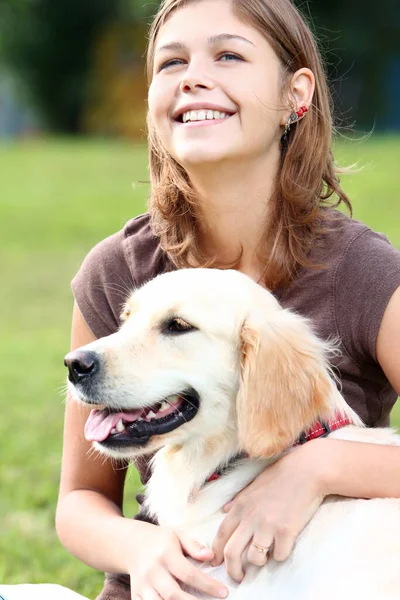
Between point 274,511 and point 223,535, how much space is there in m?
0.16

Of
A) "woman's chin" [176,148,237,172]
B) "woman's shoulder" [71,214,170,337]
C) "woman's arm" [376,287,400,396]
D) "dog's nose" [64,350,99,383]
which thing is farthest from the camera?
"woman's shoulder" [71,214,170,337]

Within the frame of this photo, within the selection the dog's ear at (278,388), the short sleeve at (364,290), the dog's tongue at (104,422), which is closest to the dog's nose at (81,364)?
the dog's tongue at (104,422)

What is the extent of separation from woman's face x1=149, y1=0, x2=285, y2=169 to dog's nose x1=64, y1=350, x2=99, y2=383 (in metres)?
0.69

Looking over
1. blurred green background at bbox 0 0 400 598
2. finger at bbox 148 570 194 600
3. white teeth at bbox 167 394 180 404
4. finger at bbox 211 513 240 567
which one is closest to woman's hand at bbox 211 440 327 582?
finger at bbox 211 513 240 567

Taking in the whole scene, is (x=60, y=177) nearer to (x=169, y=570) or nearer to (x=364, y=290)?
(x=364, y=290)

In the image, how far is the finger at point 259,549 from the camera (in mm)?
2344

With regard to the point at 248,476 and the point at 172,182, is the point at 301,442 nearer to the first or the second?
the point at 248,476

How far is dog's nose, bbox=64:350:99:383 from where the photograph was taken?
2.45 meters

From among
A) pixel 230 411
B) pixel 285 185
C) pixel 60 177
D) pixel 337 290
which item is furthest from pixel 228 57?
pixel 60 177

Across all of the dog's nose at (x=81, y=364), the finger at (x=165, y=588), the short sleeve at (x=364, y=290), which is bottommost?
the finger at (x=165, y=588)

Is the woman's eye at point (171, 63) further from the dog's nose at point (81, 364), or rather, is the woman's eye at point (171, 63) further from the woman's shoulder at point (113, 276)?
the dog's nose at point (81, 364)

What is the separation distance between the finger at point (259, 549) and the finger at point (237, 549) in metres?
0.02

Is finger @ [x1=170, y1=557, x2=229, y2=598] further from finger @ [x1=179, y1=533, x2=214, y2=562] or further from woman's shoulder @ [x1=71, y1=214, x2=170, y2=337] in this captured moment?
woman's shoulder @ [x1=71, y1=214, x2=170, y2=337]

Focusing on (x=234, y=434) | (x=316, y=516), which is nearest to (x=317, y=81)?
(x=234, y=434)
